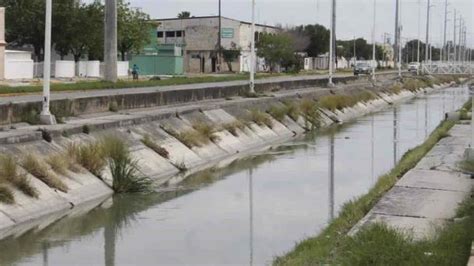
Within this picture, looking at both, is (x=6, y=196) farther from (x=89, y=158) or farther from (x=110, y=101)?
(x=110, y=101)

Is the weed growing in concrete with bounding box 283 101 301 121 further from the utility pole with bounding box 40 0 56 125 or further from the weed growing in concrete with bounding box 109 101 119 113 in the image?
the utility pole with bounding box 40 0 56 125

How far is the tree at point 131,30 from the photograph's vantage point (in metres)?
69.1

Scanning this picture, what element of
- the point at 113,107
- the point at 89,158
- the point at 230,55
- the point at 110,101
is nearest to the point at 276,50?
the point at 230,55

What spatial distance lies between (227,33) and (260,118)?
7660 centimetres

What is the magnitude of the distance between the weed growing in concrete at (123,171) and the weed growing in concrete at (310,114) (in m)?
17.8

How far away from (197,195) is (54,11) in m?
47.3

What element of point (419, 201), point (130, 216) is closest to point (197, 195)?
point (130, 216)

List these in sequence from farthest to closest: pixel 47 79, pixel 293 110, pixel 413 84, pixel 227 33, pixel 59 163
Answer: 1. pixel 227 33
2. pixel 413 84
3. pixel 293 110
4. pixel 47 79
5. pixel 59 163

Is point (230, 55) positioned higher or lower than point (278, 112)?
higher

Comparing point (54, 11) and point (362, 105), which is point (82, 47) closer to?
point (54, 11)

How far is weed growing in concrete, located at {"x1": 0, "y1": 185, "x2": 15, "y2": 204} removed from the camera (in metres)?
13.0

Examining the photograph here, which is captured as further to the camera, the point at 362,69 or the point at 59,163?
the point at 362,69

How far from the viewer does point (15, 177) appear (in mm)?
13797

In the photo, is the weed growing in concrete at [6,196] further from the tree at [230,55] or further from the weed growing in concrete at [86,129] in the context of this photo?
the tree at [230,55]
